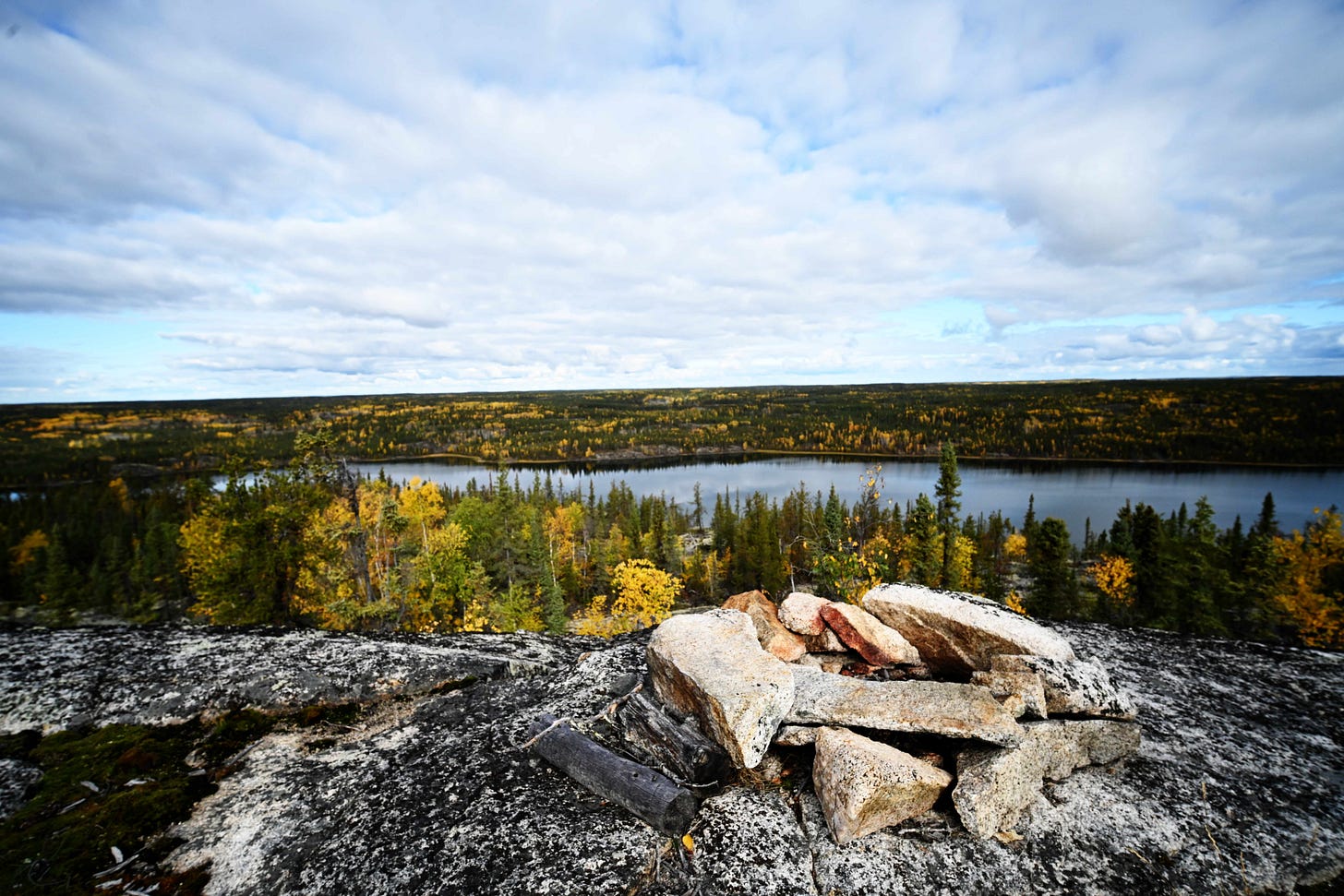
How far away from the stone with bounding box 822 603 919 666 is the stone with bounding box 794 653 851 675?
0.27 metres

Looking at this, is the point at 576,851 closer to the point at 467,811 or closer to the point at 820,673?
the point at 467,811

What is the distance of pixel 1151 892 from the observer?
3842mm

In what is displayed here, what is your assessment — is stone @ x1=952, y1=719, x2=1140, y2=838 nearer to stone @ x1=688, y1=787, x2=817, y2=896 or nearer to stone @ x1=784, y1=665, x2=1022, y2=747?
stone @ x1=784, y1=665, x2=1022, y2=747

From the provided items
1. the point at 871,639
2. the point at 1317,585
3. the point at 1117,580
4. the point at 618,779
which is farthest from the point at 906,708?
the point at 1117,580

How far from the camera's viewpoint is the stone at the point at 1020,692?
503 cm

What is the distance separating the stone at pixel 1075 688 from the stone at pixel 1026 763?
122 mm

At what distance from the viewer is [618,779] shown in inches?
183

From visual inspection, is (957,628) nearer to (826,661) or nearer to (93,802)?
(826,661)

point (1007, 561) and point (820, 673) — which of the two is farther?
point (1007, 561)

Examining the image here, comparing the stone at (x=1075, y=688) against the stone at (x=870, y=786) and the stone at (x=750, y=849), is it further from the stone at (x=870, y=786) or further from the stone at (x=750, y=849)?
the stone at (x=750, y=849)

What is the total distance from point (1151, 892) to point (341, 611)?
2731 cm

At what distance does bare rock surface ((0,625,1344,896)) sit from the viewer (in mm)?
3934

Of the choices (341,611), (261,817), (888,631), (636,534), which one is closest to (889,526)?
(636,534)

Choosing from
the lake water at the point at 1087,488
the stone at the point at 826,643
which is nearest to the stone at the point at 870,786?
the stone at the point at 826,643
